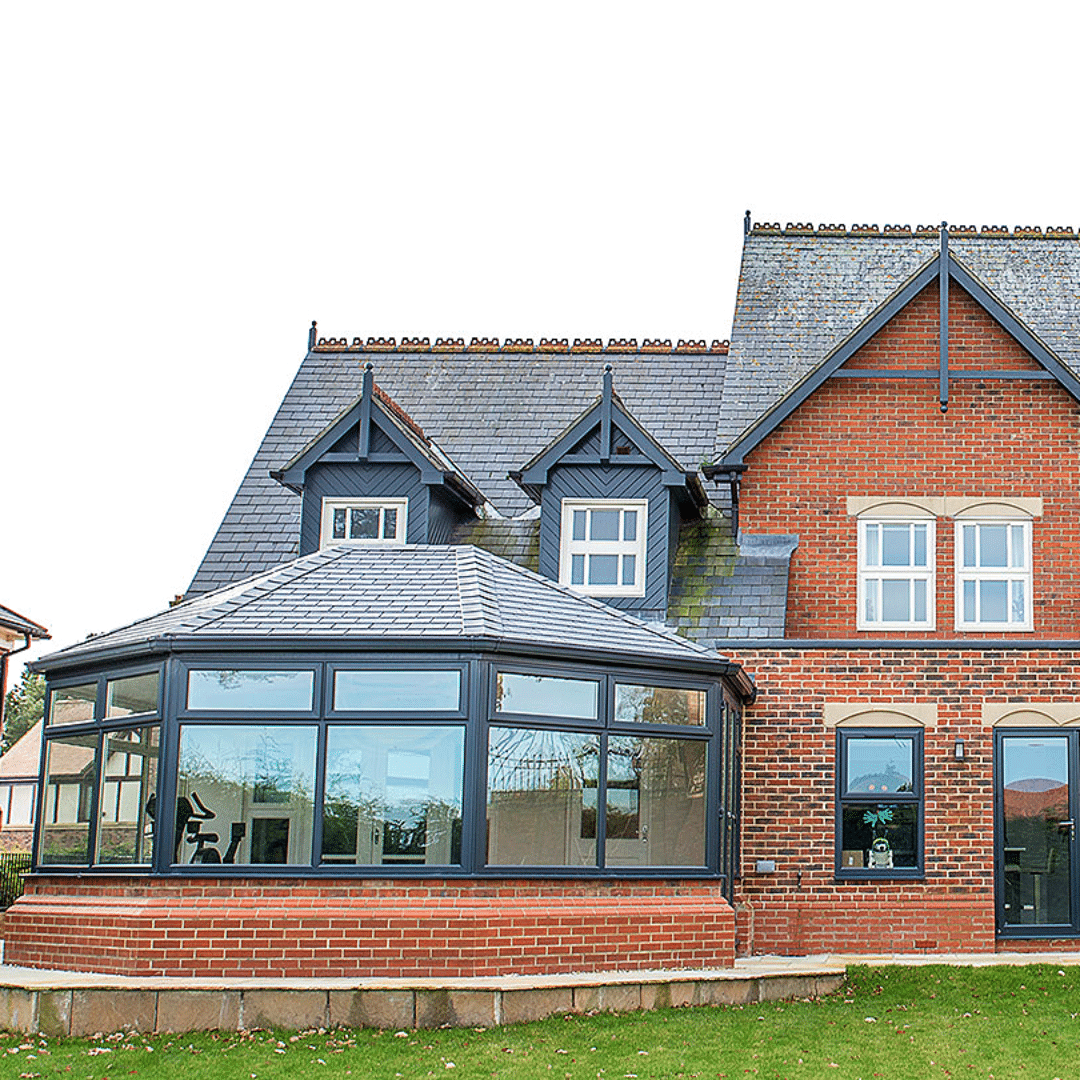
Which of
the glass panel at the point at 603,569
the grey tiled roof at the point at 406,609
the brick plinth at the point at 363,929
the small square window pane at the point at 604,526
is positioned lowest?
the brick plinth at the point at 363,929

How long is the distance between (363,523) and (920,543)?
719cm

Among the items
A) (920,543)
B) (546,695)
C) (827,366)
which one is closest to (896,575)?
(920,543)

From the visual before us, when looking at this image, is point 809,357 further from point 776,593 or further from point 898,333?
point 776,593

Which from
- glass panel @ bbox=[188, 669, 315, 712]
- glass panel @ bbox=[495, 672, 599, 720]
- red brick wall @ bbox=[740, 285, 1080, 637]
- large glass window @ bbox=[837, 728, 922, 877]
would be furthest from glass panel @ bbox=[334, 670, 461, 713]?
red brick wall @ bbox=[740, 285, 1080, 637]

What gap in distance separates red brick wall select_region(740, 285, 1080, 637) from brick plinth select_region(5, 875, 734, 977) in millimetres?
5761

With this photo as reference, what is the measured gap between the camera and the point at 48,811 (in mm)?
14953

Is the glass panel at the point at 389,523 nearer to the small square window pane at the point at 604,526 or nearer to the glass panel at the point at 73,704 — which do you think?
the small square window pane at the point at 604,526

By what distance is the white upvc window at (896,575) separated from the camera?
59.7ft

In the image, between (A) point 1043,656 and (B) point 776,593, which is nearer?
(A) point 1043,656

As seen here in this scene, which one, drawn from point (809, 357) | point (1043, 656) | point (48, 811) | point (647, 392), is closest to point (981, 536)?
point (1043, 656)

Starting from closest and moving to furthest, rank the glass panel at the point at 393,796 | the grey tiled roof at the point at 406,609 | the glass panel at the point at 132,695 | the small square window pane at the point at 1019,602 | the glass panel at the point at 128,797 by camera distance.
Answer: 1. the glass panel at the point at 393,796
2. the glass panel at the point at 128,797
3. the grey tiled roof at the point at 406,609
4. the glass panel at the point at 132,695
5. the small square window pane at the point at 1019,602

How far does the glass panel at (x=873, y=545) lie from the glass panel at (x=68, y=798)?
370 inches

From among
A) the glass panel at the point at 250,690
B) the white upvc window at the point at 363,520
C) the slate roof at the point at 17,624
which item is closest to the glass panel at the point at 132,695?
the glass panel at the point at 250,690

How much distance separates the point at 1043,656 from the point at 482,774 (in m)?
7.06
